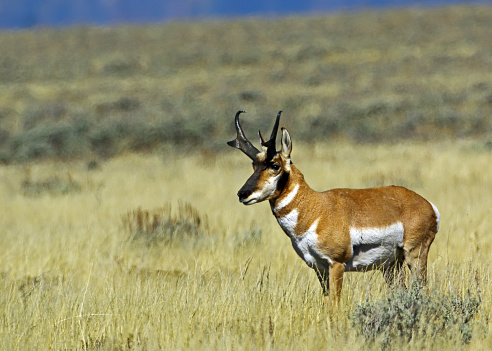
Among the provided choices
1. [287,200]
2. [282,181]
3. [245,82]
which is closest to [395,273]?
[287,200]

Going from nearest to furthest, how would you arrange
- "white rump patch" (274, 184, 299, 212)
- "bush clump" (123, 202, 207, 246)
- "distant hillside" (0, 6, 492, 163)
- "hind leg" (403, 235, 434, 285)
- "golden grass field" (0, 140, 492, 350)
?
"golden grass field" (0, 140, 492, 350)
"white rump patch" (274, 184, 299, 212)
"hind leg" (403, 235, 434, 285)
"bush clump" (123, 202, 207, 246)
"distant hillside" (0, 6, 492, 163)

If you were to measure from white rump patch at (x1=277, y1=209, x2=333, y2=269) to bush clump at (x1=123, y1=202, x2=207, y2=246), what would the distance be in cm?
356

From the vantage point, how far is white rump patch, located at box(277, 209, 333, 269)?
215 inches

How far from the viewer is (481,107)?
96.5ft

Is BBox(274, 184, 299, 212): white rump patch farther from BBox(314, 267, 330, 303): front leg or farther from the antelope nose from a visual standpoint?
BBox(314, 267, 330, 303): front leg

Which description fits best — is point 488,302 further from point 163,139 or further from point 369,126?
point 369,126

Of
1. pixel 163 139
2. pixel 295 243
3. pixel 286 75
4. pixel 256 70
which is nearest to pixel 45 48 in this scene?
pixel 256 70

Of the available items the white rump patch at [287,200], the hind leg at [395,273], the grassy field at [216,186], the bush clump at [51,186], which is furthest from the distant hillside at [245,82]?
the white rump patch at [287,200]

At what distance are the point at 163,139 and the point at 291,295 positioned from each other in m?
18.0

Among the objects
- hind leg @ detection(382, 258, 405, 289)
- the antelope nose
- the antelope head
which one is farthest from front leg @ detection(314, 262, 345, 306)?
the antelope nose

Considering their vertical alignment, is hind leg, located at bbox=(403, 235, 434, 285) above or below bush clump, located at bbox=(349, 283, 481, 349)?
above

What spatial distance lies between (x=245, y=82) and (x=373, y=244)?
36.0 m

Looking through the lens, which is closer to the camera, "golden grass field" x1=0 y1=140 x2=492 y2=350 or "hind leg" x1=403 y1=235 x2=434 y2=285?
"golden grass field" x1=0 y1=140 x2=492 y2=350

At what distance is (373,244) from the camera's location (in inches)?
222
